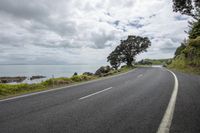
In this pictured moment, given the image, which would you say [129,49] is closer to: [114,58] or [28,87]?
[114,58]

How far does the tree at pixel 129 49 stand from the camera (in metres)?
65.2

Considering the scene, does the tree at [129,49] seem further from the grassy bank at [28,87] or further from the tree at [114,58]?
the grassy bank at [28,87]

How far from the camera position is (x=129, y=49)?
65.6 meters

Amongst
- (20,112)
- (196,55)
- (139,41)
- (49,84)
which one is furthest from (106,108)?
(139,41)

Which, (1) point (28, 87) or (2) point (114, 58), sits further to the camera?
(2) point (114, 58)

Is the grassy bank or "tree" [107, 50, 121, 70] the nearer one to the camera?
the grassy bank

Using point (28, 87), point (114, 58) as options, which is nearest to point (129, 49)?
point (114, 58)

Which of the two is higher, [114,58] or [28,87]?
Result: [114,58]

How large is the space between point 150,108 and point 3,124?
4568 mm

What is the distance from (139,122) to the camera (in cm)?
509

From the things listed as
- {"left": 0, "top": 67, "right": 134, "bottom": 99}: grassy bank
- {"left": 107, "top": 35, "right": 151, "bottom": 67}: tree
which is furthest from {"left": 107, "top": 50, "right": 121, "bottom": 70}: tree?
{"left": 0, "top": 67, "right": 134, "bottom": 99}: grassy bank

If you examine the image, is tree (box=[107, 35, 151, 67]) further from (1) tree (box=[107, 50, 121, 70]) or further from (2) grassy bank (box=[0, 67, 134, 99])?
(2) grassy bank (box=[0, 67, 134, 99])

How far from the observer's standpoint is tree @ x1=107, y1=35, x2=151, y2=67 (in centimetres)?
6519

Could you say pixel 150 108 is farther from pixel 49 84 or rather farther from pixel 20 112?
pixel 49 84
